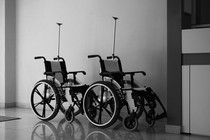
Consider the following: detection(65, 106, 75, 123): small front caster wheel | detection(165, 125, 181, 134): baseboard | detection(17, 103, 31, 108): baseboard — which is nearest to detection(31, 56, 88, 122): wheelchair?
detection(65, 106, 75, 123): small front caster wheel

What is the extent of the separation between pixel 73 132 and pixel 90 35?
7.66ft

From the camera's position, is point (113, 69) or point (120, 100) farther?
point (113, 69)

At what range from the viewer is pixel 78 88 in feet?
17.4

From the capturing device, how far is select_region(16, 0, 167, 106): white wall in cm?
569

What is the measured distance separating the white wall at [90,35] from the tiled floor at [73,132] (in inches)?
41.3

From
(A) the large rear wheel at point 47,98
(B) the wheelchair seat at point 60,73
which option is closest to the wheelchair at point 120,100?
(A) the large rear wheel at point 47,98

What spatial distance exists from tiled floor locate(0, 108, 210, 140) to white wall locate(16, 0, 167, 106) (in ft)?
3.44

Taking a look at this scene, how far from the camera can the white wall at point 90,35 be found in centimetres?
569

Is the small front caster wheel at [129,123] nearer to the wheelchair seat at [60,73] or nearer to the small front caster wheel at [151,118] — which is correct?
the small front caster wheel at [151,118]

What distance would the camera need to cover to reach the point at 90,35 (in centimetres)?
648

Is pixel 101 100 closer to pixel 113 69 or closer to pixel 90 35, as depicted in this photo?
pixel 113 69

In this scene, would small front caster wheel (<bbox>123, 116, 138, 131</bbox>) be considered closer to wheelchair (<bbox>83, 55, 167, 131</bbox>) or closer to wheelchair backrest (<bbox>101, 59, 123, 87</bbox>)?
wheelchair (<bbox>83, 55, 167, 131</bbox>)

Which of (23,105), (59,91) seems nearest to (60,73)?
(59,91)

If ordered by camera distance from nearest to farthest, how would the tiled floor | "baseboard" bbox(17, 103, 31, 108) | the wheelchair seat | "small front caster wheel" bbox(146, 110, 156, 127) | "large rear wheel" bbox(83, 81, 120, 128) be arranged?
the tiled floor
"large rear wheel" bbox(83, 81, 120, 128)
"small front caster wheel" bbox(146, 110, 156, 127)
the wheelchair seat
"baseboard" bbox(17, 103, 31, 108)
